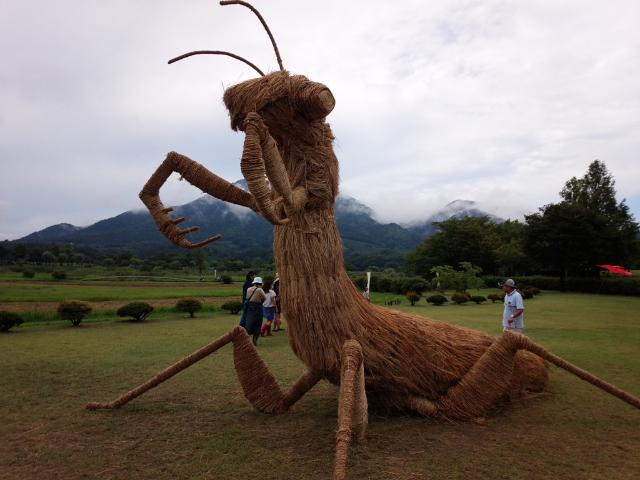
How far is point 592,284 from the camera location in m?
32.4

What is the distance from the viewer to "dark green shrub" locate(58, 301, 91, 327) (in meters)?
12.9

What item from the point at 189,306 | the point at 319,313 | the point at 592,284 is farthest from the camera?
the point at 592,284

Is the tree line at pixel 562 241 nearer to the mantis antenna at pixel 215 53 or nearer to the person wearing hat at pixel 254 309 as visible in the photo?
the person wearing hat at pixel 254 309

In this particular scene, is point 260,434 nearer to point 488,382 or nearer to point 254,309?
point 488,382

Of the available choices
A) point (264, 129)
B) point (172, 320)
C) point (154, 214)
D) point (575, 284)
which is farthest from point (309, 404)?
point (575, 284)

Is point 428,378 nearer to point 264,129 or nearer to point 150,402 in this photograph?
point 264,129

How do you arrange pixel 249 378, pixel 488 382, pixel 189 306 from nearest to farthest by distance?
pixel 488 382
pixel 249 378
pixel 189 306

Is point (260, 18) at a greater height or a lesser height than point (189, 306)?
greater

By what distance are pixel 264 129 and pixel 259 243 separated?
134740 mm

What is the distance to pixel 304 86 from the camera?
10.6 ft

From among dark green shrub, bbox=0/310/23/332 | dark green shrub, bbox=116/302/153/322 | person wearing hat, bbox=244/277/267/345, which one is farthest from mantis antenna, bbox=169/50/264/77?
dark green shrub, bbox=116/302/153/322

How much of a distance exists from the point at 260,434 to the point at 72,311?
1091 cm

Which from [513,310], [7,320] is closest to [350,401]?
[513,310]

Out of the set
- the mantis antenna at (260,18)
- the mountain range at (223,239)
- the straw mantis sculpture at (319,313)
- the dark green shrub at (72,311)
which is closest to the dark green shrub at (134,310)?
the dark green shrub at (72,311)
